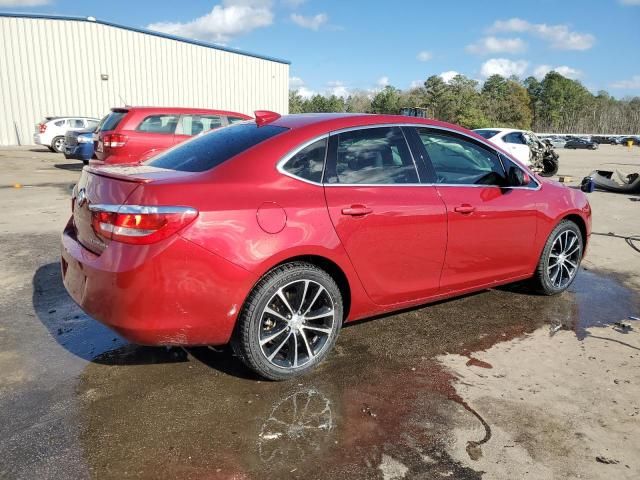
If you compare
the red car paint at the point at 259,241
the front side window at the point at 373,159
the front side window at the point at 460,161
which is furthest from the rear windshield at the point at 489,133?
the front side window at the point at 373,159

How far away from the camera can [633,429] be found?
2838 mm

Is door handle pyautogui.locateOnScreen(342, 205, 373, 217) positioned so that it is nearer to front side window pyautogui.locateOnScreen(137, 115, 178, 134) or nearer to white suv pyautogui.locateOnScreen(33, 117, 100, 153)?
front side window pyautogui.locateOnScreen(137, 115, 178, 134)

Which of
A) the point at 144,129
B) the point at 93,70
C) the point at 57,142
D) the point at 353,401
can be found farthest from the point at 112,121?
the point at 93,70

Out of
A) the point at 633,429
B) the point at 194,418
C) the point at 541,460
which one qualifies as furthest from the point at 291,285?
the point at 633,429

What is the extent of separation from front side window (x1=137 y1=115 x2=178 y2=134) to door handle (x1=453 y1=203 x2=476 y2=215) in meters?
7.94

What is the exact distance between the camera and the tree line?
80375 millimetres

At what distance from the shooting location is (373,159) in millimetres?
3605

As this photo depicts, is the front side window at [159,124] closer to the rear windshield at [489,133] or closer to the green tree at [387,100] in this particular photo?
the rear windshield at [489,133]

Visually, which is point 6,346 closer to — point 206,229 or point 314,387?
point 206,229

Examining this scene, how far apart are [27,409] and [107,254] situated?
1006 mm

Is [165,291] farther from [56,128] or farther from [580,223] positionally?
[56,128]

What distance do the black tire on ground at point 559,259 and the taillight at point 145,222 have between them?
3.40m

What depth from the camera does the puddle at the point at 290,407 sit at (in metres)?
2.49

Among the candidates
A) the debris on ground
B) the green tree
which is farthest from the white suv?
the green tree
